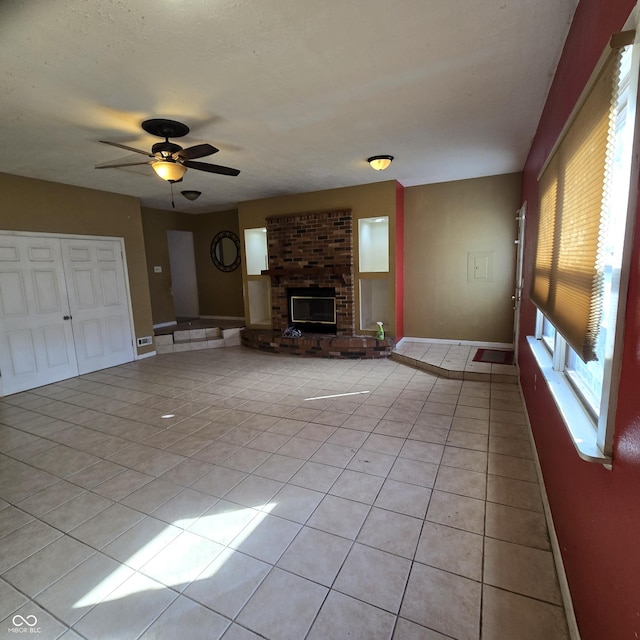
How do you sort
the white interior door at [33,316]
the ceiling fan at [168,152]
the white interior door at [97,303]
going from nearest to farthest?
the ceiling fan at [168,152], the white interior door at [33,316], the white interior door at [97,303]

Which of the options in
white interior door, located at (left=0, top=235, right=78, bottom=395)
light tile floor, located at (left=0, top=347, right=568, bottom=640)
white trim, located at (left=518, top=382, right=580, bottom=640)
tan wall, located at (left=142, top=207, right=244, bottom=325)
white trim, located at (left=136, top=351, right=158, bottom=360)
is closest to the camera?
white trim, located at (left=518, top=382, right=580, bottom=640)

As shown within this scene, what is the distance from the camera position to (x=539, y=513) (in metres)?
1.98

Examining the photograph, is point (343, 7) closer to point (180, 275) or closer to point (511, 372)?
point (511, 372)

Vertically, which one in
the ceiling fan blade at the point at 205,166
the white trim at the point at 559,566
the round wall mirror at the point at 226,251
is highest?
the ceiling fan blade at the point at 205,166

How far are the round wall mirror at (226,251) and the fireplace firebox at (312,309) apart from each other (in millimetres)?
2326

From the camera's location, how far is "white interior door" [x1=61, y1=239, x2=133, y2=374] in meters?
4.97

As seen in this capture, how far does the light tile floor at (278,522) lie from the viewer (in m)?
1.47

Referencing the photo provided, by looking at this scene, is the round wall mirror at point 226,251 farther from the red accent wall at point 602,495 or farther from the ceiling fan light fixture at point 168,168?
the red accent wall at point 602,495

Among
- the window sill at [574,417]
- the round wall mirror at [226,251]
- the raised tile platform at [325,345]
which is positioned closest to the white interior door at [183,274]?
the round wall mirror at [226,251]

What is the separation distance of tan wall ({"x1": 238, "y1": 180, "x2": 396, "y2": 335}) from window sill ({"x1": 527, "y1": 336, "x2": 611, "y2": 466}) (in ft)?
11.5

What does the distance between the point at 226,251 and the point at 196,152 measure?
5.37m

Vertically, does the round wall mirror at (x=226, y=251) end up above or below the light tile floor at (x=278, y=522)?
above

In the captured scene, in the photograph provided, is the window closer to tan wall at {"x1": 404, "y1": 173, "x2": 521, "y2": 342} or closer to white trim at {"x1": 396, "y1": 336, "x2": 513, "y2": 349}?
tan wall at {"x1": 404, "y1": 173, "x2": 521, "y2": 342}

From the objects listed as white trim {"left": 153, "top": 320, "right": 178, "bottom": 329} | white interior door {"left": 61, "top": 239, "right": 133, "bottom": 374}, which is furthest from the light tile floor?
white trim {"left": 153, "top": 320, "right": 178, "bottom": 329}
